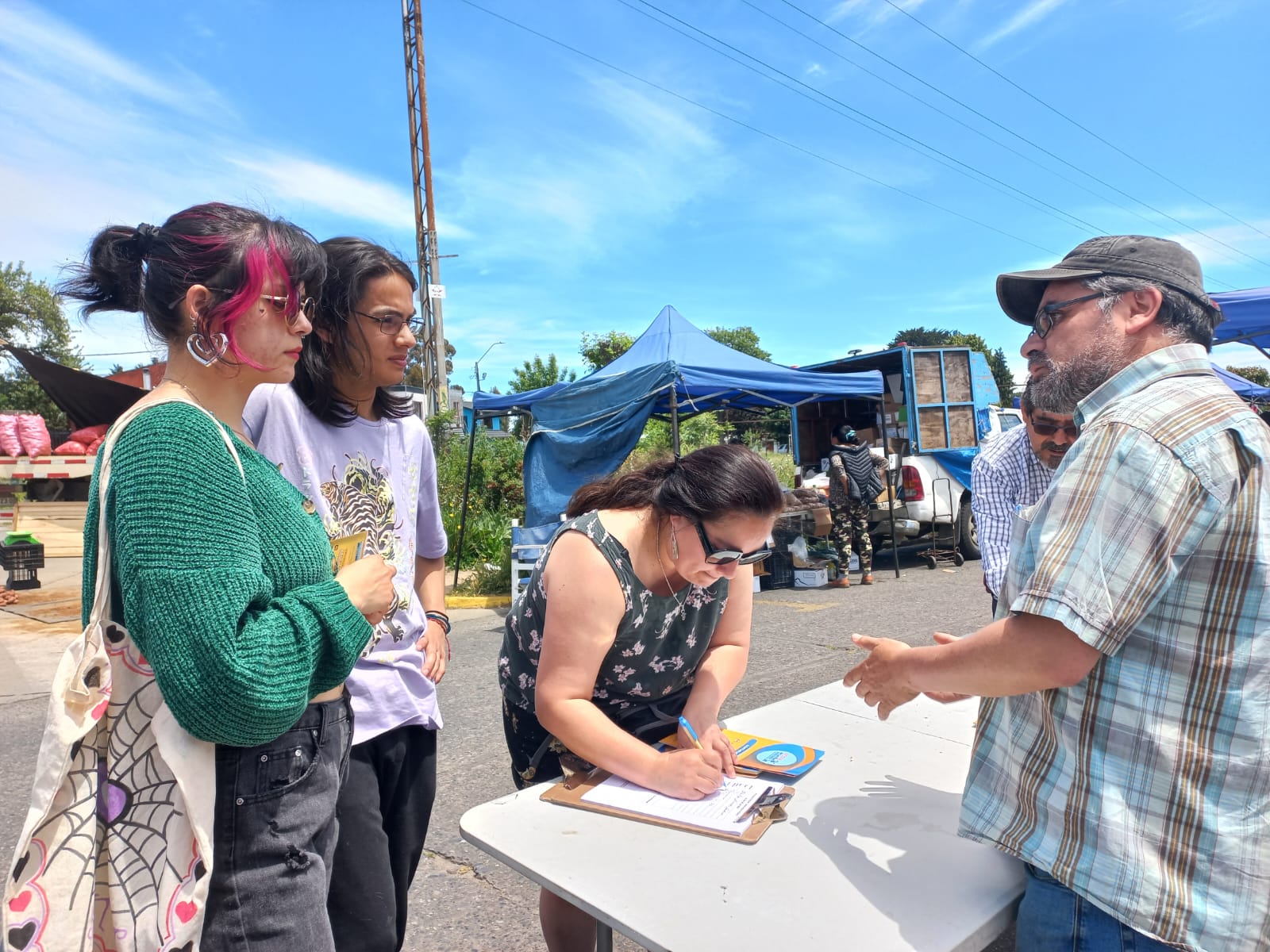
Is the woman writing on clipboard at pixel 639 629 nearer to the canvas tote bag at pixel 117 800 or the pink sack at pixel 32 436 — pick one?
the canvas tote bag at pixel 117 800

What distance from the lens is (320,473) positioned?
1.66 m

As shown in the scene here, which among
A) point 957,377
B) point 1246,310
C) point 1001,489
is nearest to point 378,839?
point 1001,489

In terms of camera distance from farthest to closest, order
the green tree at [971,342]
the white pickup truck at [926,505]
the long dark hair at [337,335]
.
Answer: the green tree at [971,342], the white pickup truck at [926,505], the long dark hair at [337,335]

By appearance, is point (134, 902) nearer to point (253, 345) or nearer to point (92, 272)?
point (253, 345)

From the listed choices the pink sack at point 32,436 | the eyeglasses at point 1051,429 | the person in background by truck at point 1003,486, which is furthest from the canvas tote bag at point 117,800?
the pink sack at point 32,436

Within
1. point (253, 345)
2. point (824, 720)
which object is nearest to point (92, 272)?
point (253, 345)

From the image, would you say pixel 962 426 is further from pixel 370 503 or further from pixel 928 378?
pixel 370 503

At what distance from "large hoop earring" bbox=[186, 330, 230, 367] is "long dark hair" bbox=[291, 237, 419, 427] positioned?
1.65 feet

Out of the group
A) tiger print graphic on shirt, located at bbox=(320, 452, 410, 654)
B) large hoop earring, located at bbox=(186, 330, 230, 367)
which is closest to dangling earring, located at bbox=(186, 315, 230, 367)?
large hoop earring, located at bbox=(186, 330, 230, 367)

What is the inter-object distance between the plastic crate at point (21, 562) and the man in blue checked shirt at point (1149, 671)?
10.4 m

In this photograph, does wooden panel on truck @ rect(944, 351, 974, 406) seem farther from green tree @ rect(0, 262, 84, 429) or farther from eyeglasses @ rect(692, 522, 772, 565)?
green tree @ rect(0, 262, 84, 429)

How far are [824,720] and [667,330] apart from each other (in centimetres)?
712

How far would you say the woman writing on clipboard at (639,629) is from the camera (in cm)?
169

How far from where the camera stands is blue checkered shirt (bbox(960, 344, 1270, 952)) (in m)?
1.04
